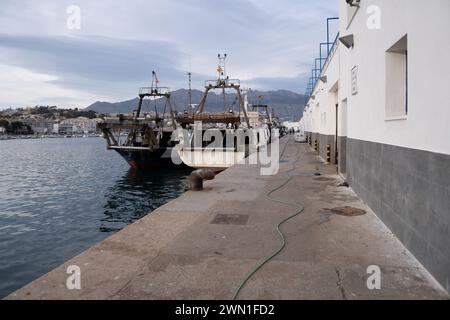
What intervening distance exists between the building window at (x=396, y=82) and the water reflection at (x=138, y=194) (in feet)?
31.4

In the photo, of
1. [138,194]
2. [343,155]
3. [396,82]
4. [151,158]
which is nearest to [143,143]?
[151,158]

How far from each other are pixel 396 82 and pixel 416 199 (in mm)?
2510

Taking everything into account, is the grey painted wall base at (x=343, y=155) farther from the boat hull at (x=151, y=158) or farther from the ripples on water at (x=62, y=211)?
the boat hull at (x=151, y=158)

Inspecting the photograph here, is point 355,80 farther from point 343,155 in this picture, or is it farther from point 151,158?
point 151,158

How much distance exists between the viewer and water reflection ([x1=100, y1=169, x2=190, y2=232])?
595 inches

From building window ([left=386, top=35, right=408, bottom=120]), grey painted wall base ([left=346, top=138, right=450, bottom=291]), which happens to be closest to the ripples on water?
grey painted wall base ([left=346, top=138, right=450, bottom=291])

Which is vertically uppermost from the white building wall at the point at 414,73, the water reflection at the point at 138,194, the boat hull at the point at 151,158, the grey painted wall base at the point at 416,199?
the white building wall at the point at 414,73

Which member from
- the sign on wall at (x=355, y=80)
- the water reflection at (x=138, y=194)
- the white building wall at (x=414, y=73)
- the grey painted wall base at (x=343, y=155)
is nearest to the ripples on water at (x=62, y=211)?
the water reflection at (x=138, y=194)

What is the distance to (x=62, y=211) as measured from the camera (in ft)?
53.3

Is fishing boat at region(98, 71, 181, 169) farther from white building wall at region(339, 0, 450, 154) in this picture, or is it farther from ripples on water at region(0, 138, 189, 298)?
white building wall at region(339, 0, 450, 154)

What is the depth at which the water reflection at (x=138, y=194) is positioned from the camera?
595 inches

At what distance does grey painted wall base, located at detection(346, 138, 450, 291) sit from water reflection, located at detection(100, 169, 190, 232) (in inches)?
352
